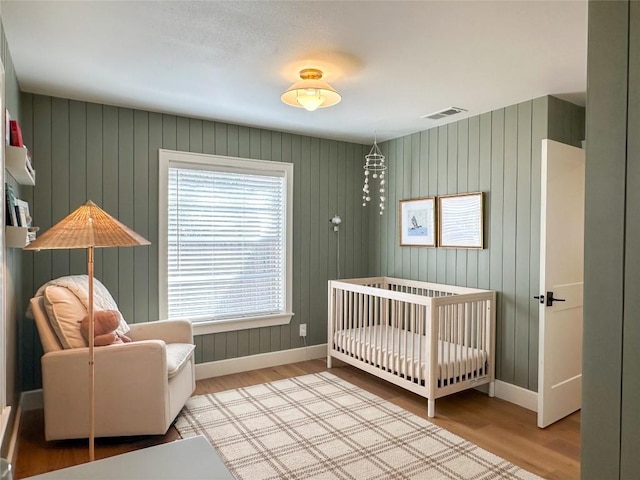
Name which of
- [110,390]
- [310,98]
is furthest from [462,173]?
[110,390]

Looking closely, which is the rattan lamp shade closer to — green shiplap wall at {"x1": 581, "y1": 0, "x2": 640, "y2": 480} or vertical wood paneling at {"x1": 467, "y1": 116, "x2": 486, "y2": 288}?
green shiplap wall at {"x1": 581, "y1": 0, "x2": 640, "y2": 480}

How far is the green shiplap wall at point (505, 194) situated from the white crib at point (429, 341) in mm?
139

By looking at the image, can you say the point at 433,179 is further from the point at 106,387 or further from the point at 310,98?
the point at 106,387

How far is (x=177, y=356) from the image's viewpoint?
290cm

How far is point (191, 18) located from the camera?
2004 millimetres

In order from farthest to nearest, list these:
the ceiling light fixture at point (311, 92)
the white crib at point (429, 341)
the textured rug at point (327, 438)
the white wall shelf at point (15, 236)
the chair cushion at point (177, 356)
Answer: the white crib at point (429, 341)
the chair cushion at point (177, 356)
the ceiling light fixture at point (311, 92)
the textured rug at point (327, 438)
the white wall shelf at point (15, 236)

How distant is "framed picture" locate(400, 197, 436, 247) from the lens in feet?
13.2

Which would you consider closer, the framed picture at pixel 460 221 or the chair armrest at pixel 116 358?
the chair armrest at pixel 116 358

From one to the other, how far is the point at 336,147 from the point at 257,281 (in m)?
1.74

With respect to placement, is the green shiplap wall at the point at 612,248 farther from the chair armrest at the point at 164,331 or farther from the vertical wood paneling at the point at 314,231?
the vertical wood paneling at the point at 314,231

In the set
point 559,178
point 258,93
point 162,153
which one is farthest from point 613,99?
point 162,153

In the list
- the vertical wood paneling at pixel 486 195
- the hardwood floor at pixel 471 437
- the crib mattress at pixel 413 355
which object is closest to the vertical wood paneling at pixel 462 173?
the vertical wood paneling at pixel 486 195

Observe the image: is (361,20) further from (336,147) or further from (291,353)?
(291,353)

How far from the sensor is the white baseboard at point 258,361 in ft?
12.6
